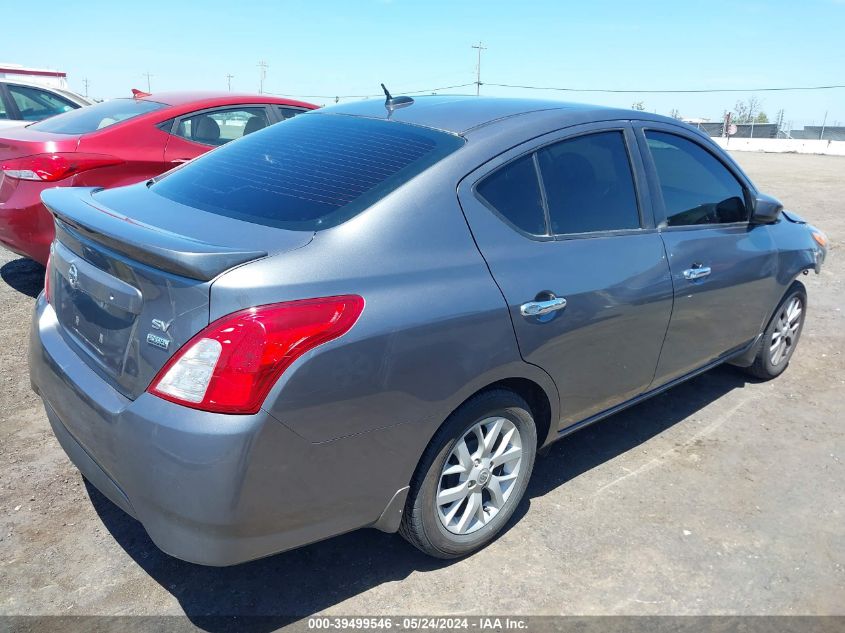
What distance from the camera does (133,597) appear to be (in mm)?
2510

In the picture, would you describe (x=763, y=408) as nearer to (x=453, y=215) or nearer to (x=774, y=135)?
(x=453, y=215)

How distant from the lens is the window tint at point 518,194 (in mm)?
2682

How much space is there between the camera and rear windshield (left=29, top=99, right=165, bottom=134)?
220 inches

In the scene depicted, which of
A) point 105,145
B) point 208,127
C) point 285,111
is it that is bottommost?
point 105,145

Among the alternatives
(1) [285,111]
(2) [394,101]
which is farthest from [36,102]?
(2) [394,101]

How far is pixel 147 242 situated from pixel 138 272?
0.35 ft

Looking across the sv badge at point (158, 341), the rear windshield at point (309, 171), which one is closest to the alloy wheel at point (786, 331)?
the rear windshield at point (309, 171)

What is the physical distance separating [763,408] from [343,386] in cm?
326

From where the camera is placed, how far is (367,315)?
2170 mm

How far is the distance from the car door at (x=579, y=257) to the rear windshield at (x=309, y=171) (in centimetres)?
31

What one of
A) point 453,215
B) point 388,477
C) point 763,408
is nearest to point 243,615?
point 388,477

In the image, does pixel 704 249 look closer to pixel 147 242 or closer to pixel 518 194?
pixel 518 194

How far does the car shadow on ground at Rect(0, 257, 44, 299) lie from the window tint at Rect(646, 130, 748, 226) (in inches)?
190

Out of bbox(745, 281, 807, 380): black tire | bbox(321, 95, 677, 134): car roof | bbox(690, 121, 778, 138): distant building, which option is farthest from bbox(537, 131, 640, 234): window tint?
bbox(690, 121, 778, 138): distant building
